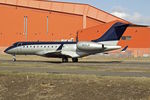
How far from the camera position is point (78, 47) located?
3909 cm

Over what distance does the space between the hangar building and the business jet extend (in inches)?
1458

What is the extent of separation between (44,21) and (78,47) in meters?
43.5

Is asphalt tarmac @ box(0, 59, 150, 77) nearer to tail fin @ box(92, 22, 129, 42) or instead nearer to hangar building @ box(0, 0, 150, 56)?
tail fin @ box(92, 22, 129, 42)

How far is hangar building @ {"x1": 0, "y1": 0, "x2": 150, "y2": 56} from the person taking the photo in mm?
79375

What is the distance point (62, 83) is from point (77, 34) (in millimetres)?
67657

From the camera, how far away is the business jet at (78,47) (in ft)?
124

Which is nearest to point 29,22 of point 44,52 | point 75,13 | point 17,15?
point 17,15

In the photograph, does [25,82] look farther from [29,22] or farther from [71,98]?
[29,22]

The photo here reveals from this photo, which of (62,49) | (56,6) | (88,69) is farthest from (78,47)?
(56,6)

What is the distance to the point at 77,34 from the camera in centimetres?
8188

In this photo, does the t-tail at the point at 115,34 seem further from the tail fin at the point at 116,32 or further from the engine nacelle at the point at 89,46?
the engine nacelle at the point at 89,46

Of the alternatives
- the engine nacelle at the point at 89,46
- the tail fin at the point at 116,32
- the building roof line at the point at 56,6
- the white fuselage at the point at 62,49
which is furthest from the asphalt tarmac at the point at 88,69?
the building roof line at the point at 56,6

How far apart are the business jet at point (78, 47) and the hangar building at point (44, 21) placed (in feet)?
122

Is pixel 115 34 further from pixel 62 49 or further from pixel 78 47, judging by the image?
pixel 62 49
